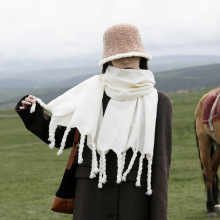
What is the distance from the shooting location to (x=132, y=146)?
2.99m

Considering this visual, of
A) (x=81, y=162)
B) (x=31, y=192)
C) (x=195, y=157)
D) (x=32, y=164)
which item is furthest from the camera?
(x=32, y=164)

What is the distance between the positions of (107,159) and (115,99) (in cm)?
40

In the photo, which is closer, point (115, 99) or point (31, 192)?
point (115, 99)

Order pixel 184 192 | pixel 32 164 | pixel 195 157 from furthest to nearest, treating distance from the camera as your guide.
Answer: pixel 32 164 < pixel 195 157 < pixel 184 192

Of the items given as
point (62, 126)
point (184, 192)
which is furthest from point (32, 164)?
point (62, 126)

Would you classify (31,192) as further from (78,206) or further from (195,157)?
(78,206)

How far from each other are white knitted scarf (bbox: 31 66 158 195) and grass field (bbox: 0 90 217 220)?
5.03 m

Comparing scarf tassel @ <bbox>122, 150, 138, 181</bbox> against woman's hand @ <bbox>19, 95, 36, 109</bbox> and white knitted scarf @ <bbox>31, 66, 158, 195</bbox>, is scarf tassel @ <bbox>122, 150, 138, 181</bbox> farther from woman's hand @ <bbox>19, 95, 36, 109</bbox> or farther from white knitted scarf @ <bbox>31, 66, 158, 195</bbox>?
woman's hand @ <bbox>19, 95, 36, 109</bbox>

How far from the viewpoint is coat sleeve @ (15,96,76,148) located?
317 cm

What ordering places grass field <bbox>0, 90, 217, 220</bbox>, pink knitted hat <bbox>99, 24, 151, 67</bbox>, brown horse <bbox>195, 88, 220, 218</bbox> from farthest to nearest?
grass field <bbox>0, 90, 217, 220</bbox>
brown horse <bbox>195, 88, 220, 218</bbox>
pink knitted hat <bbox>99, 24, 151, 67</bbox>

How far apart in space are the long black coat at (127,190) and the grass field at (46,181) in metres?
4.90

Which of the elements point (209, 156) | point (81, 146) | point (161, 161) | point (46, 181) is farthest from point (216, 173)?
point (46, 181)

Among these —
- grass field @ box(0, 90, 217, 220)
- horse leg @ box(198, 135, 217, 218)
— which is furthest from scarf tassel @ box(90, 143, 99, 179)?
horse leg @ box(198, 135, 217, 218)

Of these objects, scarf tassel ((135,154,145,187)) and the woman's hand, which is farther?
the woman's hand
